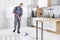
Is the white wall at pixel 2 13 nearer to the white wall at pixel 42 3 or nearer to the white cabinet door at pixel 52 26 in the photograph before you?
the white wall at pixel 42 3

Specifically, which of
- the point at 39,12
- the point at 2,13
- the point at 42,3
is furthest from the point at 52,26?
the point at 2,13

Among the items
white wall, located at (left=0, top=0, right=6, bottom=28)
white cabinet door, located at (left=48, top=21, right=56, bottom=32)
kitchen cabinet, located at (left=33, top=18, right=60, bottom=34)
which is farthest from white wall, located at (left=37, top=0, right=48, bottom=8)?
white wall, located at (left=0, top=0, right=6, bottom=28)

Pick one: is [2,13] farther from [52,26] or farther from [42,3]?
[52,26]

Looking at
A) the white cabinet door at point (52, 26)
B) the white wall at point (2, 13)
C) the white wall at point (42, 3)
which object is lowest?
the white cabinet door at point (52, 26)

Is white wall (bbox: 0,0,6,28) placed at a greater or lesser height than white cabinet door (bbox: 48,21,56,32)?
greater

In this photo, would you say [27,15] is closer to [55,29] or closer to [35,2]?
[35,2]

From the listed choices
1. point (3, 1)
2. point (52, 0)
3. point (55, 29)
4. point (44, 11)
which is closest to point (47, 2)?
point (52, 0)

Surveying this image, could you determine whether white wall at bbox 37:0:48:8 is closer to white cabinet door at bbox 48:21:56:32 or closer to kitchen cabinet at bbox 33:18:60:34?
kitchen cabinet at bbox 33:18:60:34

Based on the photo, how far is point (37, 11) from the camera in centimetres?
744

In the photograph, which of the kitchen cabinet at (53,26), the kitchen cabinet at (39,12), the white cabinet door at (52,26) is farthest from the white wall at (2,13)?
the white cabinet door at (52,26)

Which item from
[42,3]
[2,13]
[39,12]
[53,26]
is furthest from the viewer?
[39,12]

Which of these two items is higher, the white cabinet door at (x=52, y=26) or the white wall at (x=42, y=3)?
the white wall at (x=42, y=3)

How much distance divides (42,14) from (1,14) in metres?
2.42

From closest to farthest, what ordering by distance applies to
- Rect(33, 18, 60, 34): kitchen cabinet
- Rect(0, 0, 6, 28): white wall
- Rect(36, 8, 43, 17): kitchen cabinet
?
Rect(33, 18, 60, 34): kitchen cabinet < Rect(0, 0, 6, 28): white wall < Rect(36, 8, 43, 17): kitchen cabinet
